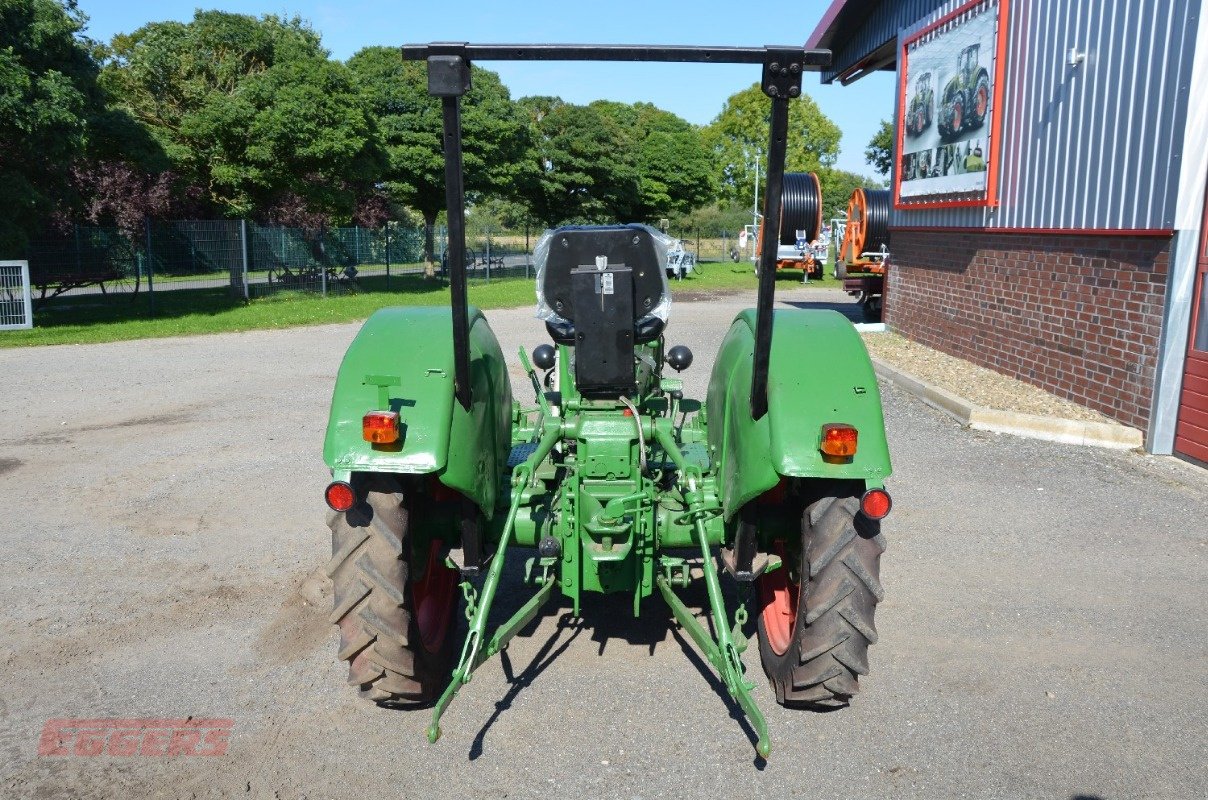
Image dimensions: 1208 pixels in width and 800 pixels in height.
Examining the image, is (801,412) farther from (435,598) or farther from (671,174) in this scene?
(671,174)

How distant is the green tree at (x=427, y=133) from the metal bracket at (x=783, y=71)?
26972 millimetres

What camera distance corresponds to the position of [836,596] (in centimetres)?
362

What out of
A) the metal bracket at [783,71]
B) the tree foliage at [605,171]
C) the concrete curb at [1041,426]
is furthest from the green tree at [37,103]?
the tree foliage at [605,171]

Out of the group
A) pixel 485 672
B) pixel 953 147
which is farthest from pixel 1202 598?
pixel 953 147

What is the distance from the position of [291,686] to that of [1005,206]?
34.0 ft

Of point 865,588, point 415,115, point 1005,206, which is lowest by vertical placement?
point 865,588

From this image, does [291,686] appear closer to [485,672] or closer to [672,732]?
[485,672]

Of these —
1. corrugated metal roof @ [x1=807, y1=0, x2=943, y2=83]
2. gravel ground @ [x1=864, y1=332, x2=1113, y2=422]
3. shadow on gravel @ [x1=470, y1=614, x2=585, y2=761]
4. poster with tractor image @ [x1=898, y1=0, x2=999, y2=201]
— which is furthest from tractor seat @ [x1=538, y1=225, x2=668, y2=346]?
corrugated metal roof @ [x1=807, y1=0, x2=943, y2=83]

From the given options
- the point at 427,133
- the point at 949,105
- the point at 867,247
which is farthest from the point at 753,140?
the point at 949,105

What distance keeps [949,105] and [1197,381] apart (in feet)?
22.0

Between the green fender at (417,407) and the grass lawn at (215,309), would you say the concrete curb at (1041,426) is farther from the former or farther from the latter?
the grass lawn at (215,309)

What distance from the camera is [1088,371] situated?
959 centimetres

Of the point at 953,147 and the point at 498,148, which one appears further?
the point at 498,148

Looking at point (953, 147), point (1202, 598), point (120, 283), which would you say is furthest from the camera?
point (120, 283)
